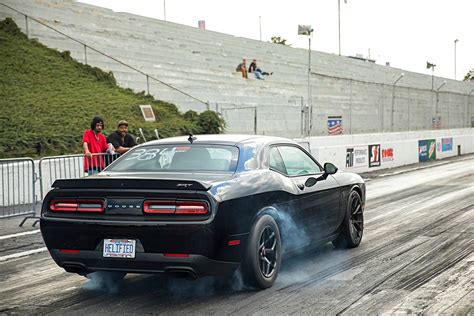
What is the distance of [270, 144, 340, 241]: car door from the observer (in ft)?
23.6

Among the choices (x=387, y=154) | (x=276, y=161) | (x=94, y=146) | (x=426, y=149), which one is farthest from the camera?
(x=426, y=149)

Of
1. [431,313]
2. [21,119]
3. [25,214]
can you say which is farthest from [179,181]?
[21,119]

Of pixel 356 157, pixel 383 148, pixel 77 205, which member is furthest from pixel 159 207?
pixel 383 148

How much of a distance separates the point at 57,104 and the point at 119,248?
1750cm

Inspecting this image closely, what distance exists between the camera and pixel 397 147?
27.4 meters

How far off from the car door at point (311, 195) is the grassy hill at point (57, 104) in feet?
37.1

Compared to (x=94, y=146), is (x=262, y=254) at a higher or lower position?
lower

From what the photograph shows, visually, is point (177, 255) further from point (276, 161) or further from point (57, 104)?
point (57, 104)

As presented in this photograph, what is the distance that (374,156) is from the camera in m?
25.0

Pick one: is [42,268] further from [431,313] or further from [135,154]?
[431,313]

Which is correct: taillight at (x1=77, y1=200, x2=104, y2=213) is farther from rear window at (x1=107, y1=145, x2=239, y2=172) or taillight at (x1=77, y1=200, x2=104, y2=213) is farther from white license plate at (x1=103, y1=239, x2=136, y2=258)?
rear window at (x1=107, y1=145, x2=239, y2=172)

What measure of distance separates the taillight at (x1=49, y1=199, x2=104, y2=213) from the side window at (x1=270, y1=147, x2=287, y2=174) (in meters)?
1.89

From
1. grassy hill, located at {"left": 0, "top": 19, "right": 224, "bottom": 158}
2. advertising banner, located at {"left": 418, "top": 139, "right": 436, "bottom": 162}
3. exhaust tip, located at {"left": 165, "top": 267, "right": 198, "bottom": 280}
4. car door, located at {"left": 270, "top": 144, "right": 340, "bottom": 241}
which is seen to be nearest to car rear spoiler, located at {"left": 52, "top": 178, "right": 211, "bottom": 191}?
Answer: exhaust tip, located at {"left": 165, "top": 267, "right": 198, "bottom": 280}

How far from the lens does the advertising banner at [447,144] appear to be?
33.3m
